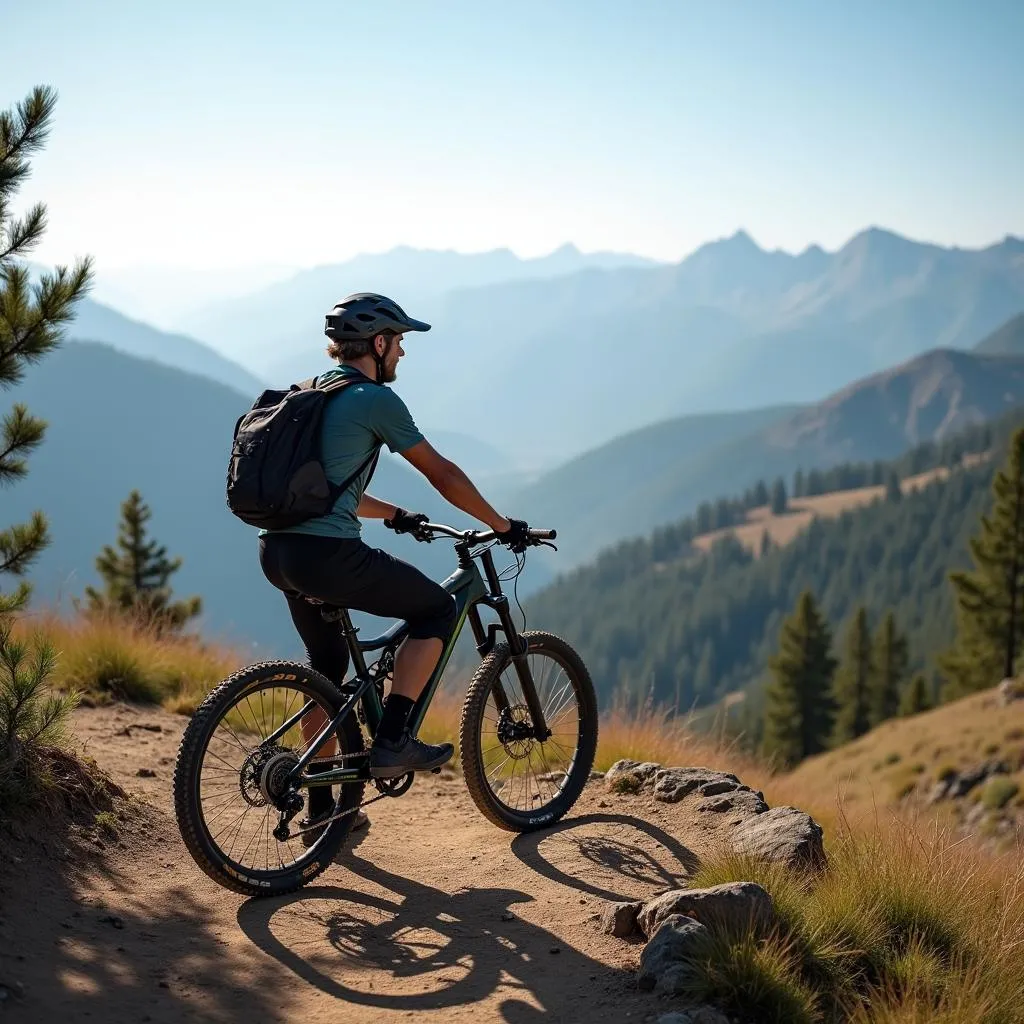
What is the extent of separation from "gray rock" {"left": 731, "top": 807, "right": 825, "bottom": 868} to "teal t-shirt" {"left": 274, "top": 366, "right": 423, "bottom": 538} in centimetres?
273

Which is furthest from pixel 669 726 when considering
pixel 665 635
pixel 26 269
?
pixel 665 635

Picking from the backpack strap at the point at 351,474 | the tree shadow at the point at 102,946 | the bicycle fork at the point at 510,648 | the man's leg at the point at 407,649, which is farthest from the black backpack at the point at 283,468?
the tree shadow at the point at 102,946

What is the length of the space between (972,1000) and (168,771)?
527 centimetres

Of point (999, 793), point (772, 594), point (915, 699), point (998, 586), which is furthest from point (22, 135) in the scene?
point (772, 594)

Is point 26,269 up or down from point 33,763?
up

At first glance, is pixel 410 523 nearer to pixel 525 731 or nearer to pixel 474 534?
pixel 474 534

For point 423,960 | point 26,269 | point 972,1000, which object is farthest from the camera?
point 26,269

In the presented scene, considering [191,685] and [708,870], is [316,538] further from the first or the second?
[191,685]

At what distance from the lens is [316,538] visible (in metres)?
Answer: 4.93

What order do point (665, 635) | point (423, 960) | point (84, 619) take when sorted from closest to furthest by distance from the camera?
point (423, 960)
point (84, 619)
point (665, 635)

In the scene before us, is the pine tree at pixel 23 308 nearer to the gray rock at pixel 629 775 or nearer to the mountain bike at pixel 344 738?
the mountain bike at pixel 344 738

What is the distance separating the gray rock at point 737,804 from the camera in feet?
21.8

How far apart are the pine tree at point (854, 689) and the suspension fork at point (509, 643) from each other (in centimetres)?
5987

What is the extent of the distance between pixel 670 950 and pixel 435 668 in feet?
6.22
